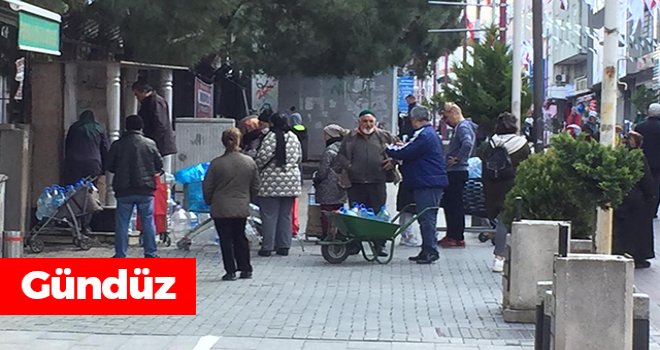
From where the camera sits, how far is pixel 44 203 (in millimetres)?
12594

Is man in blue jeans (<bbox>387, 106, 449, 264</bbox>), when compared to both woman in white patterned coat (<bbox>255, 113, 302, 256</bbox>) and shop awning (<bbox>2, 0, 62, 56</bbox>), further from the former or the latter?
shop awning (<bbox>2, 0, 62, 56</bbox>)

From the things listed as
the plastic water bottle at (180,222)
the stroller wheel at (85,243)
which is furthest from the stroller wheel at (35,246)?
the plastic water bottle at (180,222)

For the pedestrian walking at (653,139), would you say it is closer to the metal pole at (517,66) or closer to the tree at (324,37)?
the metal pole at (517,66)

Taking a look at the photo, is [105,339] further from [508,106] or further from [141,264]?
[508,106]

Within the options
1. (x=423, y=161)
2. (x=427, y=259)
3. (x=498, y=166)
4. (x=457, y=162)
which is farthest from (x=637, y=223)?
(x=423, y=161)

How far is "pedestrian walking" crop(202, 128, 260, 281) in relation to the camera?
432 inches

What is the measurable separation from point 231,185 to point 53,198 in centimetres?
261

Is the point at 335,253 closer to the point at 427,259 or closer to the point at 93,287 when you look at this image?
the point at 427,259

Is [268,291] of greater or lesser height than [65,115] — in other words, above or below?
below

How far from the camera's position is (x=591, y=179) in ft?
27.0

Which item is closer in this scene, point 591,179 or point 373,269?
point 591,179

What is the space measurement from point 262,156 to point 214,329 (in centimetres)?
457

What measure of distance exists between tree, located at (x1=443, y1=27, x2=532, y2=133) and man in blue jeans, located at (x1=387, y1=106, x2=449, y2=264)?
10.6 metres

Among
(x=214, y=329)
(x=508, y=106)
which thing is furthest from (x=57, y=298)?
(x=508, y=106)
